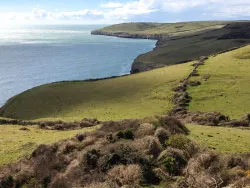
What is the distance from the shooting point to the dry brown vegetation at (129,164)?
16.4 m

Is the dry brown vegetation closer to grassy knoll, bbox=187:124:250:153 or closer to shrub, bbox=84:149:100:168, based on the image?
shrub, bbox=84:149:100:168

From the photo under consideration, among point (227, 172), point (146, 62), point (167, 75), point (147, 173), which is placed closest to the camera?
point (227, 172)

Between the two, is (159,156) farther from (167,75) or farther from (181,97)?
(167,75)

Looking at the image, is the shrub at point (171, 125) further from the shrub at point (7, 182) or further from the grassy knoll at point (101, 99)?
the grassy knoll at point (101, 99)

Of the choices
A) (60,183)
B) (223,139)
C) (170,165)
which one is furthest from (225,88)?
(60,183)

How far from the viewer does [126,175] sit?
55.7 ft

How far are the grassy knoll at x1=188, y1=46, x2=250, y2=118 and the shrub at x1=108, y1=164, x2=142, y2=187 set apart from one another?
30.5m

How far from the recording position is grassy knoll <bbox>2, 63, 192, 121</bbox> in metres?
51.5

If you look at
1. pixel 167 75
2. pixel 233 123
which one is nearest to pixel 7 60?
pixel 167 75

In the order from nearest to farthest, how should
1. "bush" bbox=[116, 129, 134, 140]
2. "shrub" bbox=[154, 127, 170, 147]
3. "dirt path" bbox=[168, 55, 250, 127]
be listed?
"shrub" bbox=[154, 127, 170, 147] → "bush" bbox=[116, 129, 134, 140] → "dirt path" bbox=[168, 55, 250, 127]

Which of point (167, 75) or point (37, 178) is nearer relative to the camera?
point (37, 178)

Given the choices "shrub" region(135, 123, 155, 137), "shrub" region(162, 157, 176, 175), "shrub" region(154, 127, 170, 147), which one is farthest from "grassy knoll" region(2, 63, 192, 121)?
"shrub" region(162, 157, 176, 175)

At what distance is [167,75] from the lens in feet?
240

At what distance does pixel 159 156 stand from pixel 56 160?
658 centimetres
